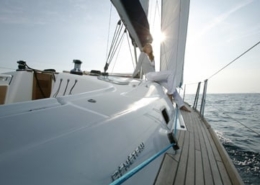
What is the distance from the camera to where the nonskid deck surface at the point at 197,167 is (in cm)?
145

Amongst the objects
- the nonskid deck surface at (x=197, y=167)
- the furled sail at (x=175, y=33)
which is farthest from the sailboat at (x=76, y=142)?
the furled sail at (x=175, y=33)

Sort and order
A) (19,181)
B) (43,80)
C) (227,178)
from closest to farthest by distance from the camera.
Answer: (19,181) < (227,178) < (43,80)

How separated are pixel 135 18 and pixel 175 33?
2.04 metres

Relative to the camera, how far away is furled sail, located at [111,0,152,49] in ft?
9.67

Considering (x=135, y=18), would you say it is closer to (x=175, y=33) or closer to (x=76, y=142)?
(x=175, y=33)

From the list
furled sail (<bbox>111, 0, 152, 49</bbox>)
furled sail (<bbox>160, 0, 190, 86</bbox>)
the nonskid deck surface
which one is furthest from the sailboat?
furled sail (<bbox>160, 0, 190, 86</bbox>)

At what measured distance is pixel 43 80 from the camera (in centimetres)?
277

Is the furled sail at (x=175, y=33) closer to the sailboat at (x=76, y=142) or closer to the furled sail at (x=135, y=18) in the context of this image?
the furled sail at (x=135, y=18)

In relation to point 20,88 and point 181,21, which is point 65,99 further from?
point 181,21

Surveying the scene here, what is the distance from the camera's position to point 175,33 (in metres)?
4.97

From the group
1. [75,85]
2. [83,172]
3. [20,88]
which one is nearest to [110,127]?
[83,172]

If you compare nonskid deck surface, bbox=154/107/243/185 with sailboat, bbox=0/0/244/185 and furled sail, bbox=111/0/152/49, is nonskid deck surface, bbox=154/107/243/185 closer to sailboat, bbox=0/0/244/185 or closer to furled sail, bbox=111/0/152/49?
sailboat, bbox=0/0/244/185

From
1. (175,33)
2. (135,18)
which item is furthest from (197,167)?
(175,33)

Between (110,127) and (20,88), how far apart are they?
7.62 ft
